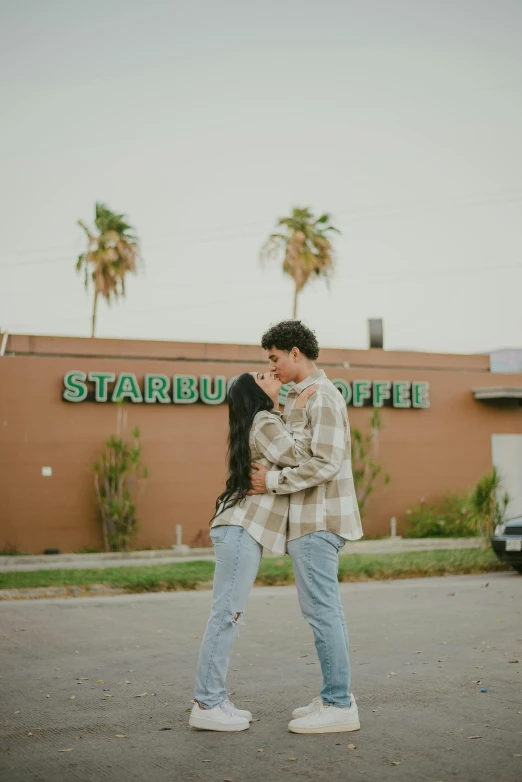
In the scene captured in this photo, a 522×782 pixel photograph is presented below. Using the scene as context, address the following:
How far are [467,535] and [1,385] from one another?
10.7 meters

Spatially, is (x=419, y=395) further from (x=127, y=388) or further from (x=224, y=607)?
(x=224, y=607)

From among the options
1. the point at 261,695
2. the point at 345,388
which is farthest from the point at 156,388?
the point at 261,695

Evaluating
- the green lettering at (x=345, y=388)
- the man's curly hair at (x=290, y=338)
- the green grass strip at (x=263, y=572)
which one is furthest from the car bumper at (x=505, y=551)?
the man's curly hair at (x=290, y=338)

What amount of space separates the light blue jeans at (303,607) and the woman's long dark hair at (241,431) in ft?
0.66

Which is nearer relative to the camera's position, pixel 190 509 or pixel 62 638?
pixel 62 638

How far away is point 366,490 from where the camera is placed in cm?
2072

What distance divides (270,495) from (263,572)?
29.7 feet

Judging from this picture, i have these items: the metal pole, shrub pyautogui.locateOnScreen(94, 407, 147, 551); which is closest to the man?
shrub pyautogui.locateOnScreen(94, 407, 147, 551)

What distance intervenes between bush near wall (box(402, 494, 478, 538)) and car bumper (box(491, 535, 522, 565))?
648 centimetres

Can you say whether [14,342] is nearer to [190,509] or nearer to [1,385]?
[1,385]

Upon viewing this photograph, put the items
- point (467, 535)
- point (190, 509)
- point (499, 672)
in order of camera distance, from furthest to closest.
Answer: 1. point (467, 535)
2. point (190, 509)
3. point (499, 672)

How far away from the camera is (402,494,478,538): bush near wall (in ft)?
69.9

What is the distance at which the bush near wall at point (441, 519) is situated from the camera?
69.9 feet

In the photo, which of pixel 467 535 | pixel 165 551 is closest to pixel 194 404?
pixel 165 551
